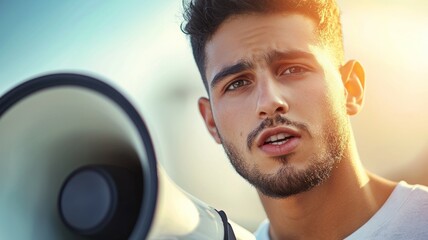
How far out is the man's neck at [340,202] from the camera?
9.36 ft

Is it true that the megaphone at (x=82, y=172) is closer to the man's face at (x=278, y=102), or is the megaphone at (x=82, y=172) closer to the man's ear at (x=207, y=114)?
the man's face at (x=278, y=102)

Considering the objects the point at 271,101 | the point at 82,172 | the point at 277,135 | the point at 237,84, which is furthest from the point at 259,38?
the point at 82,172

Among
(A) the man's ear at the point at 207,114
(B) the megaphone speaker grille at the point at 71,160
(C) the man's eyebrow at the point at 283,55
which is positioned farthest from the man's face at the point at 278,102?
(B) the megaphone speaker grille at the point at 71,160

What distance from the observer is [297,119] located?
2.55 meters

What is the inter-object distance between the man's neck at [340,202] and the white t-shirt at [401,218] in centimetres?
12

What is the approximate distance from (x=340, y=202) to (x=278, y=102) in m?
0.84

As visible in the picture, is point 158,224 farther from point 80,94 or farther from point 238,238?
point 238,238

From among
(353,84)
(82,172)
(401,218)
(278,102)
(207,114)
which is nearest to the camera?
(82,172)

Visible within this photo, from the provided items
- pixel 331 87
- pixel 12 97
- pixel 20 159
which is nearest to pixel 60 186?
pixel 20 159

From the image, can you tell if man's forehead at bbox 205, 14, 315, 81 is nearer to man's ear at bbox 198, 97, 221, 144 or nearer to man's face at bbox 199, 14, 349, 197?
man's face at bbox 199, 14, 349, 197

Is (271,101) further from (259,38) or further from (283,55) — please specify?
(259,38)

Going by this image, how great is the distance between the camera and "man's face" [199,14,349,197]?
100 inches

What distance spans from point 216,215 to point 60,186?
626 millimetres

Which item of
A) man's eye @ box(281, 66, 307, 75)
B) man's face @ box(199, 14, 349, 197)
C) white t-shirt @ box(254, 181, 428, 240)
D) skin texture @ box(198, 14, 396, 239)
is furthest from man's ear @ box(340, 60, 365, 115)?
white t-shirt @ box(254, 181, 428, 240)
